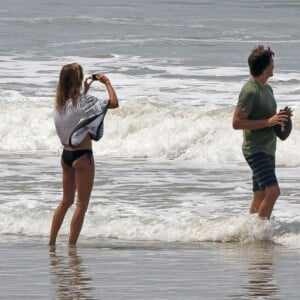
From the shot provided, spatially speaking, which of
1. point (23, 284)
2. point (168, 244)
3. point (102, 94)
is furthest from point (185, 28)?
point (23, 284)

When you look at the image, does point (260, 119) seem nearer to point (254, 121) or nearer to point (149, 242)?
point (254, 121)

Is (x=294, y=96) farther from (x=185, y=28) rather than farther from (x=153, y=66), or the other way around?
(x=185, y=28)

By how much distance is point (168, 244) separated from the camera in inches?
396

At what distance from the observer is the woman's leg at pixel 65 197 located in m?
9.43

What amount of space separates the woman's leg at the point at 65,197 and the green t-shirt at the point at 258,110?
1276 millimetres

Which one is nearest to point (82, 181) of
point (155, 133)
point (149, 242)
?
point (149, 242)

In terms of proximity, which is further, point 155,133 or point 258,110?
point 155,133

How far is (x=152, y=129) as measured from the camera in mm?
17594

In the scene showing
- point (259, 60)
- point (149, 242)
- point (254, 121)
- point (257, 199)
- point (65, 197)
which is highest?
point (259, 60)

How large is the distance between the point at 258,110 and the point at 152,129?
8.30 m

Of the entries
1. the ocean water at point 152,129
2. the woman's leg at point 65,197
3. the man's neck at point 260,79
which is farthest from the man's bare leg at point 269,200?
the woman's leg at point 65,197

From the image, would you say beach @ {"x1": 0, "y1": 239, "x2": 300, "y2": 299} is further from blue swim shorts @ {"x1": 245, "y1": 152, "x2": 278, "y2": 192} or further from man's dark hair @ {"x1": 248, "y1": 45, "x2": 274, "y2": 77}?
man's dark hair @ {"x1": 248, "y1": 45, "x2": 274, "y2": 77}

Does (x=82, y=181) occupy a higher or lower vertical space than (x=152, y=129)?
higher

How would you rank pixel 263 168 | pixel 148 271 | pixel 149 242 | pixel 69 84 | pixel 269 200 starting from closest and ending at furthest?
pixel 148 271
pixel 69 84
pixel 263 168
pixel 269 200
pixel 149 242
